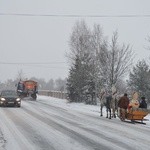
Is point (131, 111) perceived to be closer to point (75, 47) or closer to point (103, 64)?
point (103, 64)

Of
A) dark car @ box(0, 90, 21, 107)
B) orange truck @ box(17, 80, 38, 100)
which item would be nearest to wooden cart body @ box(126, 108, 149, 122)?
dark car @ box(0, 90, 21, 107)

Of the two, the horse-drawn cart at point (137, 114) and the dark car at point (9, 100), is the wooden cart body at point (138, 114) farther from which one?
the dark car at point (9, 100)

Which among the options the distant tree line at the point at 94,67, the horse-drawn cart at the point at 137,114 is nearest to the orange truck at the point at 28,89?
the distant tree line at the point at 94,67

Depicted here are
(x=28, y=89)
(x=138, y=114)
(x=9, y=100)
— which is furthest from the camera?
(x=28, y=89)

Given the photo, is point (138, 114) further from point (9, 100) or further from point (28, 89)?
point (28, 89)

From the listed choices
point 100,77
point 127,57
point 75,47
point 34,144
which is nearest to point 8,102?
point 100,77

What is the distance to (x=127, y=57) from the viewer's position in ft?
168

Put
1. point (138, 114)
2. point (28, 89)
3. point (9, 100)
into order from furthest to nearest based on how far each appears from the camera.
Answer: point (28, 89) → point (9, 100) → point (138, 114)

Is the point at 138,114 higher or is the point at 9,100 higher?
the point at 9,100

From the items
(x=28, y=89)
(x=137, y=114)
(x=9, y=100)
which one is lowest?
(x=137, y=114)

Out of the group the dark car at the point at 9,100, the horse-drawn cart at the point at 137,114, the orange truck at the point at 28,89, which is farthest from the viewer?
the orange truck at the point at 28,89

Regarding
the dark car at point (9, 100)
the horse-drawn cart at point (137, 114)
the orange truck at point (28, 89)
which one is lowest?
the horse-drawn cart at point (137, 114)

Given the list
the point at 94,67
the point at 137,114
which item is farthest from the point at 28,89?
the point at 137,114

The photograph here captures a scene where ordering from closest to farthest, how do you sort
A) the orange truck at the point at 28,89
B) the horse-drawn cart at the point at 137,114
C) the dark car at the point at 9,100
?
the horse-drawn cart at the point at 137,114 < the dark car at the point at 9,100 < the orange truck at the point at 28,89
